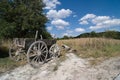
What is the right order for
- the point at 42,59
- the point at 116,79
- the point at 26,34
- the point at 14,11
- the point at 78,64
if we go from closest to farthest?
the point at 116,79
the point at 78,64
the point at 42,59
the point at 14,11
the point at 26,34

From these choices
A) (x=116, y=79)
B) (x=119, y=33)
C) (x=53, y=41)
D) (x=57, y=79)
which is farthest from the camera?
(x=119, y=33)

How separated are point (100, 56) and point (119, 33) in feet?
113

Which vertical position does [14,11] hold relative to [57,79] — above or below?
above

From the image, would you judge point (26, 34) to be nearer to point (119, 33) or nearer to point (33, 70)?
point (33, 70)

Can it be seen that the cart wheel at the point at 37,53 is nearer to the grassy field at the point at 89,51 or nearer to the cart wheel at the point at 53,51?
the cart wheel at the point at 53,51

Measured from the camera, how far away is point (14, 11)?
59.7 feet

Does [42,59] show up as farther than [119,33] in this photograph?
No

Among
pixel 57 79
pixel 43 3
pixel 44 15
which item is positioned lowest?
pixel 57 79

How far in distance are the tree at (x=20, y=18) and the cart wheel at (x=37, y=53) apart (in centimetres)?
790

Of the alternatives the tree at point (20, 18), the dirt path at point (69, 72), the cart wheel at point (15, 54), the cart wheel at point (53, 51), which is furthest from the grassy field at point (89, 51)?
the tree at point (20, 18)

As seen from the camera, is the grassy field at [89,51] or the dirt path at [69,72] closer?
the dirt path at [69,72]

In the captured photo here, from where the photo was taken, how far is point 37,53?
928 cm

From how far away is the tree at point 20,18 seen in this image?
56.8 feet

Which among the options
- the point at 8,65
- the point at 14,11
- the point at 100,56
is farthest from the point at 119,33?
the point at 8,65
